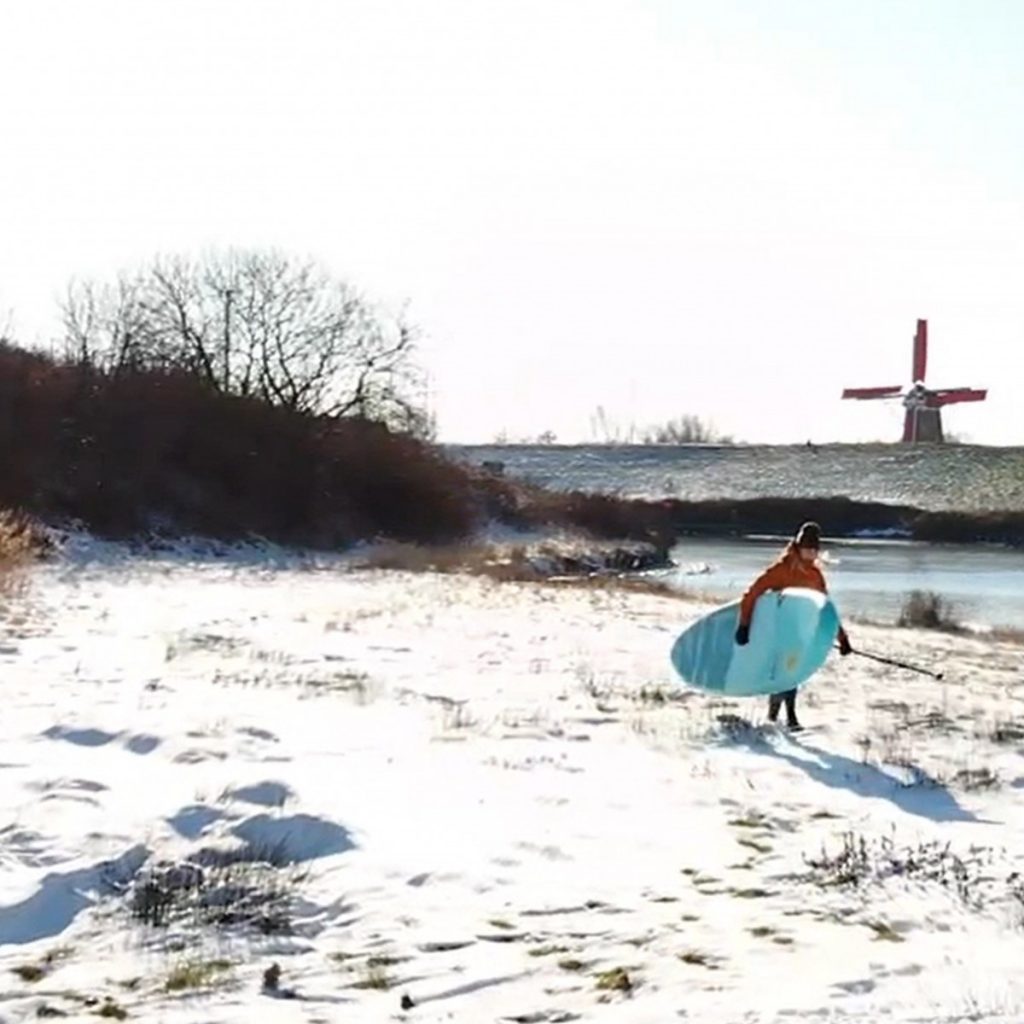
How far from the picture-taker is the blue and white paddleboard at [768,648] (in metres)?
11.2

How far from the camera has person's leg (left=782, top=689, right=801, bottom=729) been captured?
1080 cm

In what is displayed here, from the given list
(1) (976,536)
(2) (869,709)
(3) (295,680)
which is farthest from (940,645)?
(1) (976,536)

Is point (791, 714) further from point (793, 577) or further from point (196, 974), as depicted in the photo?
point (196, 974)

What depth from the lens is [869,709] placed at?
39.1 ft

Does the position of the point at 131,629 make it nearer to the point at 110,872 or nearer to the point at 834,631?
the point at 834,631

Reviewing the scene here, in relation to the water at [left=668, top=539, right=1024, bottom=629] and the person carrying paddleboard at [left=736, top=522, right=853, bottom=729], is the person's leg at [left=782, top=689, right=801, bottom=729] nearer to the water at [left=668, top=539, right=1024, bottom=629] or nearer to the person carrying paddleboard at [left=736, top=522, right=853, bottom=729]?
the person carrying paddleboard at [left=736, top=522, right=853, bottom=729]

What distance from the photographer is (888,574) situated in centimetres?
4391

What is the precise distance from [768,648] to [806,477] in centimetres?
7788

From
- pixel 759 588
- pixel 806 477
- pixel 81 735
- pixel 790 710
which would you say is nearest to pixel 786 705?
pixel 790 710

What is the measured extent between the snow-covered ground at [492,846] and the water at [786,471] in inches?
2652

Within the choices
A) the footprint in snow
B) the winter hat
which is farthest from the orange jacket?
the footprint in snow

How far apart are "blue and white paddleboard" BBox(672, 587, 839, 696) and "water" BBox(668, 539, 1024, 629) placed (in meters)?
14.4

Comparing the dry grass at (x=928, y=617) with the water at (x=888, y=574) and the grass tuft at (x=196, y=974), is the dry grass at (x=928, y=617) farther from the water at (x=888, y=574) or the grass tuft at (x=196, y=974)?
the grass tuft at (x=196, y=974)

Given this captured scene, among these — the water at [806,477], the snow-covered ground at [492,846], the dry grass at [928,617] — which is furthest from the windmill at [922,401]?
the snow-covered ground at [492,846]
